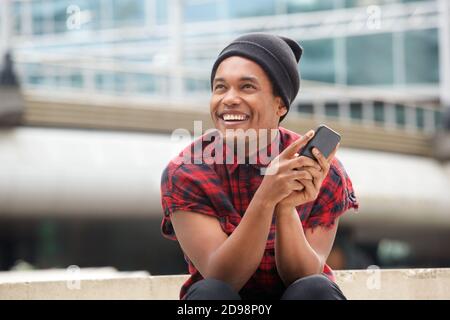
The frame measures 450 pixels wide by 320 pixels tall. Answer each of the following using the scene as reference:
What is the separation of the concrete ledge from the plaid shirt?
1852mm

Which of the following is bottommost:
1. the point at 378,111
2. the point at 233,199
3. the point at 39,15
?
the point at 378,111

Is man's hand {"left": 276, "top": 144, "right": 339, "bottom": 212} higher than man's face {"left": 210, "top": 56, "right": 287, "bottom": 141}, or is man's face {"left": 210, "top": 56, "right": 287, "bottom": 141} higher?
man's face {"left": 210, "top": 56, "right": 287, "bottom": 141}

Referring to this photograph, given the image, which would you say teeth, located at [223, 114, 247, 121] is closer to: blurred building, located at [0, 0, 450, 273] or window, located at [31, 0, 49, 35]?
blurred building, located at [0, 0, 450, 273]

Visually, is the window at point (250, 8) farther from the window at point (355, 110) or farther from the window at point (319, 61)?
the window at point (355, 110)

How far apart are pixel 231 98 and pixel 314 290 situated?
0.68 m

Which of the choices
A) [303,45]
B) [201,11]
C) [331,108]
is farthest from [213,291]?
[201,11]

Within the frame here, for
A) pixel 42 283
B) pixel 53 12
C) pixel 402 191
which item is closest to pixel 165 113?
pixel 402 191

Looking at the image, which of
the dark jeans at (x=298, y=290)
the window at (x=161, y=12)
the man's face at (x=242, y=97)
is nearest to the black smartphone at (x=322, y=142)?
the man's face at (x=242, y=97)

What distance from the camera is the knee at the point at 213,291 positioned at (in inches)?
118

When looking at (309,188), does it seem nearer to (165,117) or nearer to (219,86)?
(219,86)

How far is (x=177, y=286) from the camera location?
5.24 metres

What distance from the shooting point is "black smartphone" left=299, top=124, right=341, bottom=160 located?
300 centimetres

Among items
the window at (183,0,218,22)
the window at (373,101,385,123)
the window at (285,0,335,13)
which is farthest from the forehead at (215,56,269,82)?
the window at (183,0,218,22)

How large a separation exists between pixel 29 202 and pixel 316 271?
11.0m
